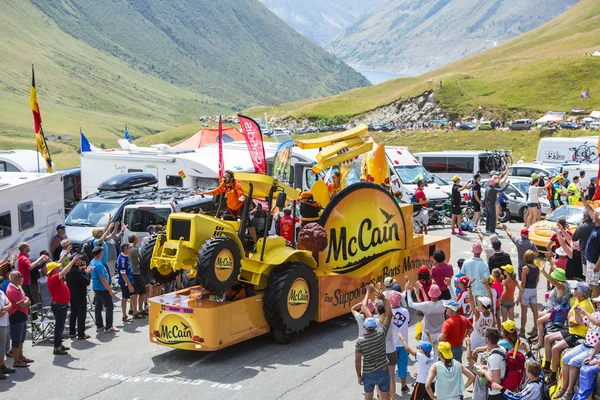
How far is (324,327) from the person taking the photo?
43.8 feet

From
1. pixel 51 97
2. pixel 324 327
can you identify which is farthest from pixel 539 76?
pixel 51 97

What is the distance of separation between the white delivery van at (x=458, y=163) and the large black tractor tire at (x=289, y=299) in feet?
67.4

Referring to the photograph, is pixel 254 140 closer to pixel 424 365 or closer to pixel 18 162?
pixel 18 162

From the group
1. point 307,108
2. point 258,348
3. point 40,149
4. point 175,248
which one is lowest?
point 258,348

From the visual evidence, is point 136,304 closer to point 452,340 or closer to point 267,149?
point 452,340

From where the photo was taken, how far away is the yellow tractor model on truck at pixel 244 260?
1102 centimetres

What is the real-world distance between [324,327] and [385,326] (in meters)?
4.00

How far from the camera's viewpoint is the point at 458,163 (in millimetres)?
32094

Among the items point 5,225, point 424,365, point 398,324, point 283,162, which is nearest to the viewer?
point 424,365

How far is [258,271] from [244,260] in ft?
0.93

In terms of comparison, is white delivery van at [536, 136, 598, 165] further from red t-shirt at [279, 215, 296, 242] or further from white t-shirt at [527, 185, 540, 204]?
red t-shirt at [279, 215, 296, 242]

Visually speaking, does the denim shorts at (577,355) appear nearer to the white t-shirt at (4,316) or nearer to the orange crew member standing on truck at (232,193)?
the orange crew member standing on truck at (232,193)

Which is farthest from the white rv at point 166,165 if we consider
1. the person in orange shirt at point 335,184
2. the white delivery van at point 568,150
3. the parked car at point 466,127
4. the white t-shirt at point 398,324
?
the parked car at point 466,127

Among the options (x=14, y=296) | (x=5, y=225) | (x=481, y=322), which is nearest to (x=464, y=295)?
(x=481, y=322)
